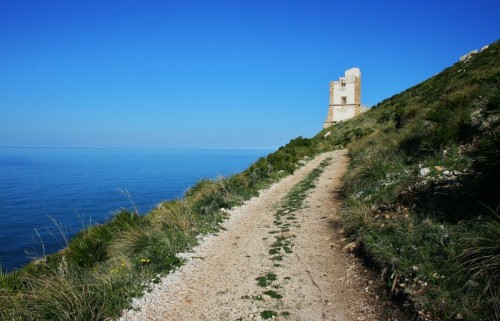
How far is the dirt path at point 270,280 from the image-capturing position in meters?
4.73

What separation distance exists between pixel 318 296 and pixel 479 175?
12.2 ft

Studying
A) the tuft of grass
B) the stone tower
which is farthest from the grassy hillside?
the stone tower

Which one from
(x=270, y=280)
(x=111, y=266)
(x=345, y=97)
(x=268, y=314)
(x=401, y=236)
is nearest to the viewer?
(x=268, y=314)

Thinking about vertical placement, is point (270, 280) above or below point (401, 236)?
below

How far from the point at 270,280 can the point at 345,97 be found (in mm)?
46315

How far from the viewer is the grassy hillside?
383cm

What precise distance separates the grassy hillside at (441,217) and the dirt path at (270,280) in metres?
0.54

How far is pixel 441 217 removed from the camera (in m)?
5.47

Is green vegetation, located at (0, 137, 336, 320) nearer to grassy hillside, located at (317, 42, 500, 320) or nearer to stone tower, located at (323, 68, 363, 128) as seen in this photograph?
grassy hillside, located at (317, 42, 500, 320)

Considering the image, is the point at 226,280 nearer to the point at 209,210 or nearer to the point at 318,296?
the point at 318,296

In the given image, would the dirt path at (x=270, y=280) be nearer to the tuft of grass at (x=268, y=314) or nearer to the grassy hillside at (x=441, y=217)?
the tuft of grass at (x=268, y=314)

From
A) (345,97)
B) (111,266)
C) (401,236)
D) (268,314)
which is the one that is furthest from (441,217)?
(345,97)

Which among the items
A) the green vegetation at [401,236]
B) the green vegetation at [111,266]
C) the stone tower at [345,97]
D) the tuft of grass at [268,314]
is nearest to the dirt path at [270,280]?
the tuft of grass at [268,314]

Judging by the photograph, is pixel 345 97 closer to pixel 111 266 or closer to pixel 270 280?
pixel 270 280
